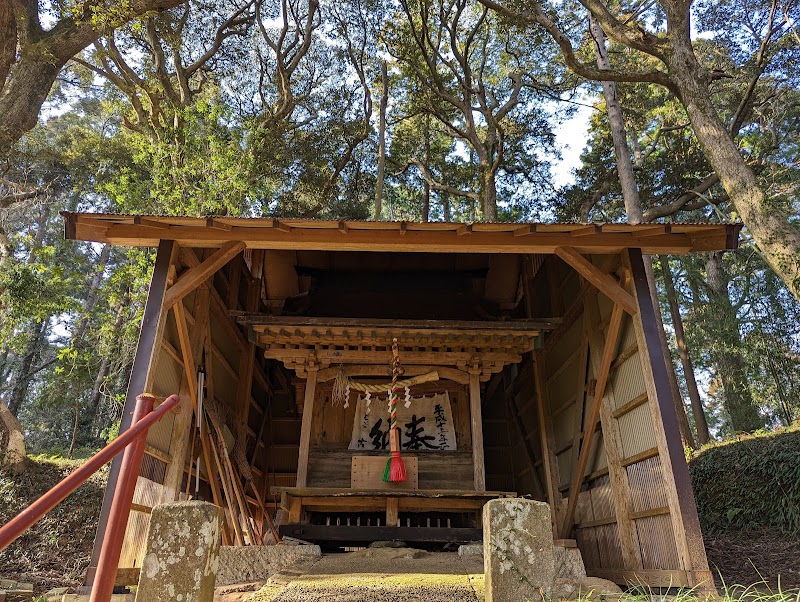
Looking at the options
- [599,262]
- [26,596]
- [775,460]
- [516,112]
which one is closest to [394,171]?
[516,112]

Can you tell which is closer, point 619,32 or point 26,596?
point 26,596

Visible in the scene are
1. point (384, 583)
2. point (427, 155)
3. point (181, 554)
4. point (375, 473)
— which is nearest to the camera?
point (181, 554)

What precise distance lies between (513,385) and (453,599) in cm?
866

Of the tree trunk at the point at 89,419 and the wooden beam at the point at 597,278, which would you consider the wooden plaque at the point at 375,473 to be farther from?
the tree trunk at the point at 89,419

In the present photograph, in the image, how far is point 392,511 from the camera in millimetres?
7320

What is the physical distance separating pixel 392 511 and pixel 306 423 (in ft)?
6.63

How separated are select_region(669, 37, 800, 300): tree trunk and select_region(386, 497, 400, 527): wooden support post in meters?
6.00

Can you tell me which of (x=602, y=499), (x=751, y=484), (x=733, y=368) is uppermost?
(x=733, y=368)

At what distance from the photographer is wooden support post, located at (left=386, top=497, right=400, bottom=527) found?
727cm

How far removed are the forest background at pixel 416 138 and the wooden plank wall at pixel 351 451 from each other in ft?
15.5

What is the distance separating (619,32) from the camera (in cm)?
962

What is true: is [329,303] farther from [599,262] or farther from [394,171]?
[394,171]

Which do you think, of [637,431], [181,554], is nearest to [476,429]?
[637,431]

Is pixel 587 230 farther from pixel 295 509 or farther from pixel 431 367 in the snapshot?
pixel 295 509
